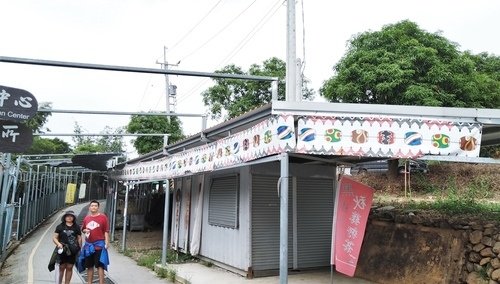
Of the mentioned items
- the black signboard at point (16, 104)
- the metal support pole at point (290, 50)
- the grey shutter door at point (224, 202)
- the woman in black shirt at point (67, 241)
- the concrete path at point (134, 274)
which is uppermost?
the metal support pole at point (290, 50)

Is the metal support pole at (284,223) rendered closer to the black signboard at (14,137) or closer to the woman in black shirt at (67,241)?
the woman in black shirt at (67,241)

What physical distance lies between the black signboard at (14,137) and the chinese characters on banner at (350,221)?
5323 mm

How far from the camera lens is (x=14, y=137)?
699 cm

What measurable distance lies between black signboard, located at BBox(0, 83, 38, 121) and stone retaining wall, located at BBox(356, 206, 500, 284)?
7.02 m

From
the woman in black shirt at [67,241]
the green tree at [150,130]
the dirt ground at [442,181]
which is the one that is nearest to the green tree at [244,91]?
the green tree at [150,130]

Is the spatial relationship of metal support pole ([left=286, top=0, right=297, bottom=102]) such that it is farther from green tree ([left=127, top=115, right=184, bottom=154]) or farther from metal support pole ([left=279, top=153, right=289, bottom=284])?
green tree ([left=127, top=115, right=184, bottom=154])

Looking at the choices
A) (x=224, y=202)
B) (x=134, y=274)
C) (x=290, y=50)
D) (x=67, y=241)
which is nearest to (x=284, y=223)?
(x=67, y=241)

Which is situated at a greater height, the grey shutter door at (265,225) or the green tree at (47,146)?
the green tree at (47,146)

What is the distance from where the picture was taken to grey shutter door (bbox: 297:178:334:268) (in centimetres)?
963

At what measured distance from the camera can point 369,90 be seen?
17.2 meters

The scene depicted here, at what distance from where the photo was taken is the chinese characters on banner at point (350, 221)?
6.82m

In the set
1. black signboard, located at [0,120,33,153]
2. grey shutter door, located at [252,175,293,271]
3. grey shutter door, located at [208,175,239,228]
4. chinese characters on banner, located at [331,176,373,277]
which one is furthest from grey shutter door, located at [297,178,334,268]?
black signboard, located at [0,120,33,153]

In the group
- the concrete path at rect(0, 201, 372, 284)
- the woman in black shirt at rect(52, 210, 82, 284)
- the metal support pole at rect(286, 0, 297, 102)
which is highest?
the metal support pole at rect(286, 0, 297, 102)

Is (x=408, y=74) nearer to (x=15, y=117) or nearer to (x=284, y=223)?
(x=284, y=223)
